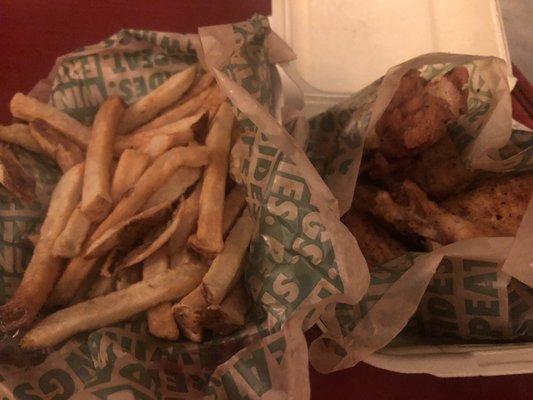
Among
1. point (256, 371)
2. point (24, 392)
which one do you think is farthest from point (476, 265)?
point (24, 392)

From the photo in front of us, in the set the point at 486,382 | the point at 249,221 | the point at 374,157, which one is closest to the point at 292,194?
the point at 249,221

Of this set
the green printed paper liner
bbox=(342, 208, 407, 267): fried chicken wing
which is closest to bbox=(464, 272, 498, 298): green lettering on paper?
bbox=(342, 208, 407, 267): fried chicken wing

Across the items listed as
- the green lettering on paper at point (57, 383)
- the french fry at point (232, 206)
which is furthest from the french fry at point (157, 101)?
the green lettering on paper at point (57, 383)

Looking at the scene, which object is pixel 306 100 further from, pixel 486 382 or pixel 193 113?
pixel 486 382

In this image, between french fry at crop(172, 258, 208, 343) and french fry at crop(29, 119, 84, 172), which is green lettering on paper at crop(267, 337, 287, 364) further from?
french fry at crop(29, 119, 84, 172)

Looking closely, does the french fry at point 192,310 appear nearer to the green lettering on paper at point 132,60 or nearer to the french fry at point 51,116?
the french fry at point 51,116
